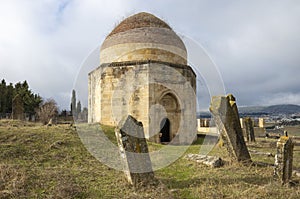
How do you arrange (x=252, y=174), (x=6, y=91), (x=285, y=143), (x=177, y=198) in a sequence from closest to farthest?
(x=177, y=198)
(x=285, y=143)
(x=252, y=174)
(x=6, y=91)

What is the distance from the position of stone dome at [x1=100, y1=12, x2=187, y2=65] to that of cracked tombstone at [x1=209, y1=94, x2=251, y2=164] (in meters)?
7.97

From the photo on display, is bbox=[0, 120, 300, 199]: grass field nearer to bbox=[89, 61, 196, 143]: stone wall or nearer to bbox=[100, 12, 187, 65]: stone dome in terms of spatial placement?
bbox=[89, 61, 196, 143]: stone wall

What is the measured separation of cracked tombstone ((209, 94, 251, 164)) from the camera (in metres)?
8.09

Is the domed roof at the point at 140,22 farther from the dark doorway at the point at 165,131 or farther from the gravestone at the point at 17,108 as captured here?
the gravestone at the point at 17,108

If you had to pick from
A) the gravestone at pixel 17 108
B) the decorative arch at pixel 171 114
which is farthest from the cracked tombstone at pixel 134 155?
the gravestone at pixel 17 108

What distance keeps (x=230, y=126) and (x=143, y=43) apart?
30.0 feet

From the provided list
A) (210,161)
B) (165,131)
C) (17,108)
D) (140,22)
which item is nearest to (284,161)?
(210,161)

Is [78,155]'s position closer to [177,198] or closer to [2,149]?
[2,149]

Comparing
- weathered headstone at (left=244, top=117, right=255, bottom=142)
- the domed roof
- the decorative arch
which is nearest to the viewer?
weathered headstone at (left=244, top=117, right=255, bottom=142)

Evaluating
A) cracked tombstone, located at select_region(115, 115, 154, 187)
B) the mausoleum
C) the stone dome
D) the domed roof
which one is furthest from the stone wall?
cracked tombstone, located at select_region(115, 115, 154, 187)

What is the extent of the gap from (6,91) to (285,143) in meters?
33.9

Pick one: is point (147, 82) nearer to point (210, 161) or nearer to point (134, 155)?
point (210, 161)

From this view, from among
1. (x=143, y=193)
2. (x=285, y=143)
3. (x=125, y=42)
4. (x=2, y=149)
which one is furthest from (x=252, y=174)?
(x=125, y=42)

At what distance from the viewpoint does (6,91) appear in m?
32.5
